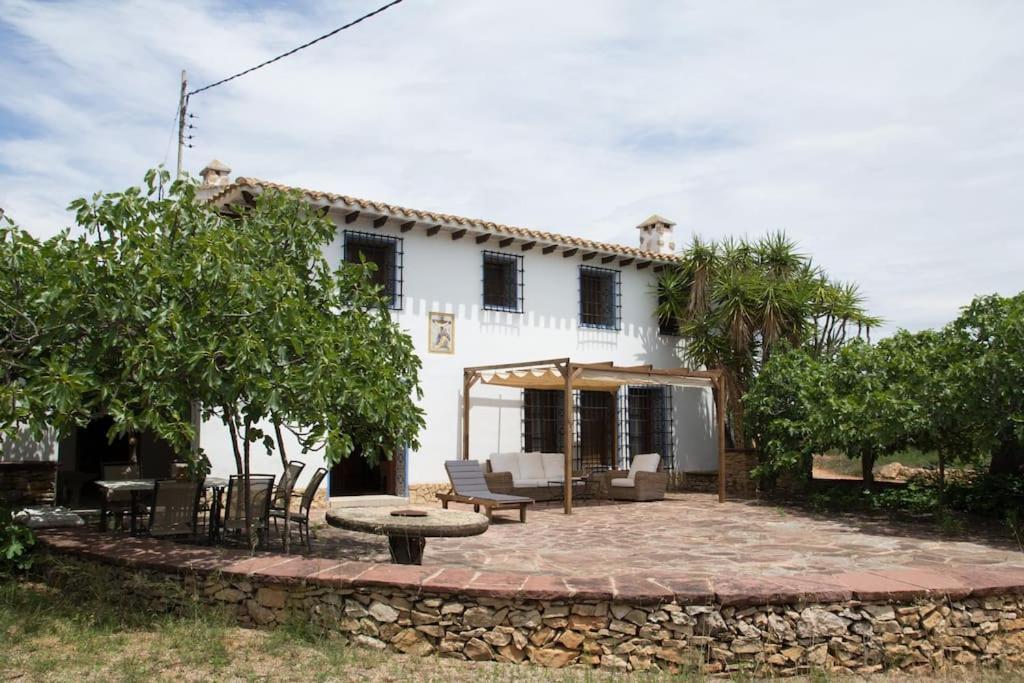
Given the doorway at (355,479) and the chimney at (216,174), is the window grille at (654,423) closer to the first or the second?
the doorway at (355,479)

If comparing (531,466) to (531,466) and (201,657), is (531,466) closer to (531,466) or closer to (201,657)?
(531,466)

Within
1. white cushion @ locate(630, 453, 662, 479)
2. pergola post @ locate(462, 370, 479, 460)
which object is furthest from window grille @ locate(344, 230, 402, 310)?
white cushion @ locate(630, 453, 662, 479)

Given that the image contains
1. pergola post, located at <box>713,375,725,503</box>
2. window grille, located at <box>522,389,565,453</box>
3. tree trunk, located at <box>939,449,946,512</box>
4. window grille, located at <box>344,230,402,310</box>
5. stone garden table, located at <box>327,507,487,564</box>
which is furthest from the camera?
window grille, located at <box>522,389,565,453</box>

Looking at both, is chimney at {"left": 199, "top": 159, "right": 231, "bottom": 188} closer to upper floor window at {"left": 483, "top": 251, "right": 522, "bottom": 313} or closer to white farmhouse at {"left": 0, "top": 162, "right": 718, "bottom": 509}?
white farmhouse at {"left": 0, "top": 162, "right": 718, "bottom": 509}

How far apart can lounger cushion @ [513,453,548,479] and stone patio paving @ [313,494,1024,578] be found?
1312 millimetres

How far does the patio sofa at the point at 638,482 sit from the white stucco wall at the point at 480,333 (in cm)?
173

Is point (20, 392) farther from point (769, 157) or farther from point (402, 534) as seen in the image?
point (769, 157)

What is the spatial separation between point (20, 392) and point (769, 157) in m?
9.07

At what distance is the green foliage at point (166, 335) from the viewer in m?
5.54

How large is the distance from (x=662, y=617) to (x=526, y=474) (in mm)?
8472

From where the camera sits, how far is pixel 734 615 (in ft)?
16.3

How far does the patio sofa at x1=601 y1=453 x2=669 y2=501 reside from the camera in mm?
13555

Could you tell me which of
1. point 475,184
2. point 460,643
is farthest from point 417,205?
point 460,643

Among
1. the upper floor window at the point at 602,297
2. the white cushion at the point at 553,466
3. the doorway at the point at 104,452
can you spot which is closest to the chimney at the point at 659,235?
the upper floor window at the point at 602,297
